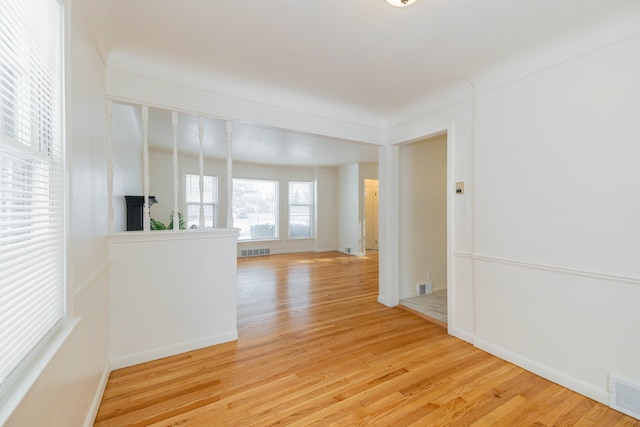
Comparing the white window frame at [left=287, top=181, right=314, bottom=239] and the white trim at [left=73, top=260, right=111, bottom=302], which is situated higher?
the white window frame at [left=287, top=181, right=314, bottom=239]

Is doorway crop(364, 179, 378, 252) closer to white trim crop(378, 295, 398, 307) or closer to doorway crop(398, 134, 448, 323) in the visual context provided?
doorway crop(398, 134, 448, 323)

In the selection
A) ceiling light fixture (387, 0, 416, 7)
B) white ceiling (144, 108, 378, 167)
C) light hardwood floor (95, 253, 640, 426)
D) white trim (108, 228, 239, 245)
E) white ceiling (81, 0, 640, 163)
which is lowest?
light hardwood floor (95, 253, 640, 426)

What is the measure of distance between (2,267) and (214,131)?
3.60 meters

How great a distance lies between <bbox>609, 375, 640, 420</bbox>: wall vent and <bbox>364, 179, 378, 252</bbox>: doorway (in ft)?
19.3

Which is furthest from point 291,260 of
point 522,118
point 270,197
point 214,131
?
point 522,118

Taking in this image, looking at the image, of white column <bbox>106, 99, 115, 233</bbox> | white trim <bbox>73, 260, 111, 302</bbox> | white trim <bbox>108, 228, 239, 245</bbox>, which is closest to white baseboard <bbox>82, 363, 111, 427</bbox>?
white trim <bbox>73, 260, 111, 302</bbox>

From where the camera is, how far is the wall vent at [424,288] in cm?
382

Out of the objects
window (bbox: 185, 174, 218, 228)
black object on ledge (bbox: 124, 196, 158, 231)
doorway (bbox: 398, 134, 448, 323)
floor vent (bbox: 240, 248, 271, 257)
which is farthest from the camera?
floor vent (bbox: 240, 248, 271, 257)

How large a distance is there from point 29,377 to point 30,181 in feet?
2.15

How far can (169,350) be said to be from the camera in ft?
7.58

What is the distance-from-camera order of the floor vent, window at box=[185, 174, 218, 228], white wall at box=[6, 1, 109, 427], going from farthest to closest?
the floor vent < window at box=[185, 174, 218, 228] < white wall at box=[6, 1, 109, 427]

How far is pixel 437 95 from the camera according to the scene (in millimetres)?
2795

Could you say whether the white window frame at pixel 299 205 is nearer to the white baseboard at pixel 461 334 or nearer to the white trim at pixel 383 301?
the white trim at pixel 383 301

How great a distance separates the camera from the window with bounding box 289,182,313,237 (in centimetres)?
757
